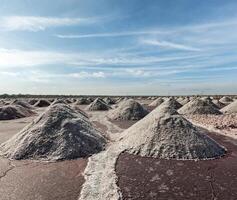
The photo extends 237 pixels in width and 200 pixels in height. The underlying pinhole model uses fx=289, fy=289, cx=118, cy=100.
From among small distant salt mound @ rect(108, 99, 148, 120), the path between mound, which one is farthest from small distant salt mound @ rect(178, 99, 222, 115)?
the path between mound

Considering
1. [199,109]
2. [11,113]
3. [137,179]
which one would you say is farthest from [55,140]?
[199,109]

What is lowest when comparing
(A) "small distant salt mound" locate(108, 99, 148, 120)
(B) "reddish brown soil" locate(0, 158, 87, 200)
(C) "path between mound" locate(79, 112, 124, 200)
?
(B) "reddish brown soil" locate(0, 158, 87, 200)

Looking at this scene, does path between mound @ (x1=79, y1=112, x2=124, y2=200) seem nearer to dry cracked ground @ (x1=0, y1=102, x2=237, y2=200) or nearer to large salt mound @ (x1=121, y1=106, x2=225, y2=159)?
dry cracked ground @ (x1=0, y1=102, x2=237, y2=200)

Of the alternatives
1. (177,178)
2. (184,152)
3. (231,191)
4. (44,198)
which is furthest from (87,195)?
(184,152)

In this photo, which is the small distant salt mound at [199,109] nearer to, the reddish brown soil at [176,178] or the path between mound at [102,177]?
the reddish brown soil at [176,178]

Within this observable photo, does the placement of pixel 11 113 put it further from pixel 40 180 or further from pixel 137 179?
pixel 137 179

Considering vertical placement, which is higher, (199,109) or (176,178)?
(199,109)

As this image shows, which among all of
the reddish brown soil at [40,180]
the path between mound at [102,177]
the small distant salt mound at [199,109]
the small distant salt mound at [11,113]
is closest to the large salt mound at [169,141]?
the path between mound at [102,177]
